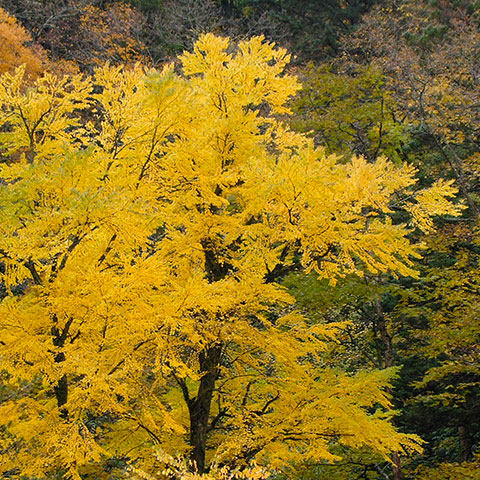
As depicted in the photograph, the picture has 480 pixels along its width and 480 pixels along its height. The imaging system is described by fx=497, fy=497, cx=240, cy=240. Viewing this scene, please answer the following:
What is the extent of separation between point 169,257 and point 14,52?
13.7 metres

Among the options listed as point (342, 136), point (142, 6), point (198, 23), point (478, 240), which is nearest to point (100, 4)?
point (142, 6)

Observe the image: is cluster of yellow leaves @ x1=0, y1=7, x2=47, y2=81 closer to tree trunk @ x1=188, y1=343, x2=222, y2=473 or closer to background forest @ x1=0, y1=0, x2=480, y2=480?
background forest @ x1=0, y1=0, x2=480, y2=480

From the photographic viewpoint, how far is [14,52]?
653 inches

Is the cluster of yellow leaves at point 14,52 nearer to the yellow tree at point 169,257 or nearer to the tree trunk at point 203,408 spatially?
the yellow tree at point 169,257

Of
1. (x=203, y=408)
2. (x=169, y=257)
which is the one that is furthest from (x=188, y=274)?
(x=203, y=408)

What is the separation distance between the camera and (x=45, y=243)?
4.73m

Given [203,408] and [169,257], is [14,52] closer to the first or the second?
[169,257]

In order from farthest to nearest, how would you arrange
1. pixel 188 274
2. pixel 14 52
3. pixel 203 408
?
pixel 14 52 → pixel 188 274 → pixel 203 408

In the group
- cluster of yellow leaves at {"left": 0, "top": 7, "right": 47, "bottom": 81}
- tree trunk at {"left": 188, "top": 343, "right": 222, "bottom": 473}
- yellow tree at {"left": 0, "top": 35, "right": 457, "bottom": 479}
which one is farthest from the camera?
cluster of yellow leaves at {"left": 0, "top": 7, "right": 47, "bottom": 81}

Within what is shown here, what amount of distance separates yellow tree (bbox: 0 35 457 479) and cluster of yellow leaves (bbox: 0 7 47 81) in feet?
38.3

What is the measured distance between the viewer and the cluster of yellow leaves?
16047 mm

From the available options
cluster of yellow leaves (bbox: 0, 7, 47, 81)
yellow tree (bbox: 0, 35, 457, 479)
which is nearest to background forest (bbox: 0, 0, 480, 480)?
yellow tree (bbox: 0, 35, 457, 479)

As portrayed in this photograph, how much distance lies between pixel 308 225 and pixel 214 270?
206cm

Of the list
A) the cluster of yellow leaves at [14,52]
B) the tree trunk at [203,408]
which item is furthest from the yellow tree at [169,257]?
the cluster of yellow leaves at [14,52]
